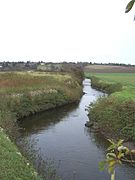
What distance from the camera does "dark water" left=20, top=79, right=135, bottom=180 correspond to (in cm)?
1603

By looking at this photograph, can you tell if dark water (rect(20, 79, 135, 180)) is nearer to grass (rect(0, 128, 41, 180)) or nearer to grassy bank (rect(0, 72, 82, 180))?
grassy bank (rect(0, 72, 82, 180))

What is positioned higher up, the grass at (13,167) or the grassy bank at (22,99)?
the grass at (13,167)

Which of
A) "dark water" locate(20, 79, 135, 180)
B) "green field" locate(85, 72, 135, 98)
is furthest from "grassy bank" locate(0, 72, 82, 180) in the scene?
"green field" locate(85, 72, 135, 98)

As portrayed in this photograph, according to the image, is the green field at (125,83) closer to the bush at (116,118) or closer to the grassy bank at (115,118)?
the grassy bank at (115,118)

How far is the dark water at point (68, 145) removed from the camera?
16031 mm

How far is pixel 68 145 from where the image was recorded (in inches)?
834

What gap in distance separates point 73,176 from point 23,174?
499 cm

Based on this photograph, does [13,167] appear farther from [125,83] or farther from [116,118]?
[125,83]

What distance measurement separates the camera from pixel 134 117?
23969 mm
